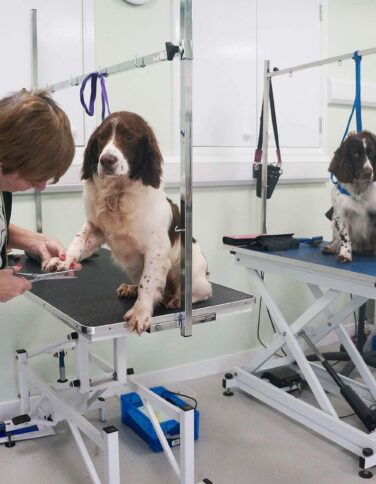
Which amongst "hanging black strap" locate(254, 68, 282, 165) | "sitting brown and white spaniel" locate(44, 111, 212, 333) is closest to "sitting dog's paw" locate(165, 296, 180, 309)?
"sitting brown and white spaniel" locate(44, 111, 212, 333)

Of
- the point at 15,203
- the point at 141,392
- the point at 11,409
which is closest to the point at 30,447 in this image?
the point at 11,409

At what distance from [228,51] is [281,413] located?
1.91 m

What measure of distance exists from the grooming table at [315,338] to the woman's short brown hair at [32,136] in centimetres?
129

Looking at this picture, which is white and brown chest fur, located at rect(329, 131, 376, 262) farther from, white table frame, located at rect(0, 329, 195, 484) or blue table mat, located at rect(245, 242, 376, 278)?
white table frame, located at rect(0, 329, 195, 484)

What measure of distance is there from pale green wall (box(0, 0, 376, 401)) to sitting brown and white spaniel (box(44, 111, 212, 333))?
0.97m

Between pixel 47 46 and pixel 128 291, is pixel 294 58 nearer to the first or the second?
pixel 47 46

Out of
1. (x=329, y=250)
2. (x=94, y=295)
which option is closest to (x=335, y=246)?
(x=329, y=250)

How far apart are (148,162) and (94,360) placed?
1.24m

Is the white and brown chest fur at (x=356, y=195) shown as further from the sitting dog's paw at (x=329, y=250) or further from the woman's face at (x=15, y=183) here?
the woman's face at (x=15, y=183)

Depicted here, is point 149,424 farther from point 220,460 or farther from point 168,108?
point 168,108

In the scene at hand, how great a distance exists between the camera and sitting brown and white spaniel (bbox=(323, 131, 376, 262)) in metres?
2.38

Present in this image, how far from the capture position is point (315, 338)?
2.82 meters

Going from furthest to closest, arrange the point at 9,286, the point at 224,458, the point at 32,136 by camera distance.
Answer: the point at 224,458, the point at 9,286, the point at 32,136

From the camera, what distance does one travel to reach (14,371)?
2.54 metres
